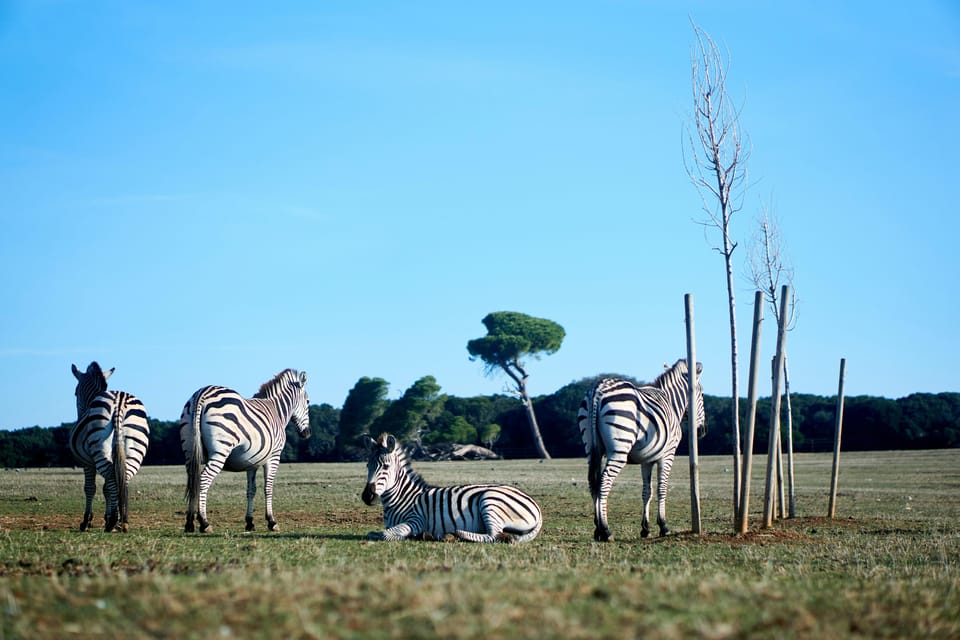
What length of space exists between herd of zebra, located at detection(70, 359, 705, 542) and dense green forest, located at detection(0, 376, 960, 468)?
40.0m

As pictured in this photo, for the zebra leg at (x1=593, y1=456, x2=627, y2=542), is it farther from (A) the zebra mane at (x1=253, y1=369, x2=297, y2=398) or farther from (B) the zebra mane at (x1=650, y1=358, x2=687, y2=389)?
(A) the zebra mane at (x1=253, y1=369, x2=297, y2=398)

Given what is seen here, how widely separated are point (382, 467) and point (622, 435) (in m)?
4.04

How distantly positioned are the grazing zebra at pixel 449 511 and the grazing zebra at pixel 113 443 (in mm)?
4293

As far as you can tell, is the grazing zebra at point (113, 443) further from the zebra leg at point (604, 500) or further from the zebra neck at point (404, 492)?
the zebra leg at point (604, 500)

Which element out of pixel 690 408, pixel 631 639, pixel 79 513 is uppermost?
pixel 690 408

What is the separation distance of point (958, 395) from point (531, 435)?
34226mm

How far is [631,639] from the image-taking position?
17.1ft

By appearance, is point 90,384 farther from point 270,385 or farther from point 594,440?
point 594,440

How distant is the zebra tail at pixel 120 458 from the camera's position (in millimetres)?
15352

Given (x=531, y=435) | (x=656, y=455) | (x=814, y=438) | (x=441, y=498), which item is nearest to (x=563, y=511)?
(x=656, y=455)

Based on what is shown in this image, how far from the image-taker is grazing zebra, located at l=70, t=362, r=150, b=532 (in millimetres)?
15570

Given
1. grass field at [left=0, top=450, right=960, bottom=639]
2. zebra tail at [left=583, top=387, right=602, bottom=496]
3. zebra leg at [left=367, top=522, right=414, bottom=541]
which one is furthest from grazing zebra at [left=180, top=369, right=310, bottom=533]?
zebra tail at [left=583, top=387, right=602, bottom=496]

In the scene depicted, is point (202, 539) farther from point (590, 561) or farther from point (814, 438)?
point (814, 438)

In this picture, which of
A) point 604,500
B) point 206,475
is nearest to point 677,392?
point 604,500
